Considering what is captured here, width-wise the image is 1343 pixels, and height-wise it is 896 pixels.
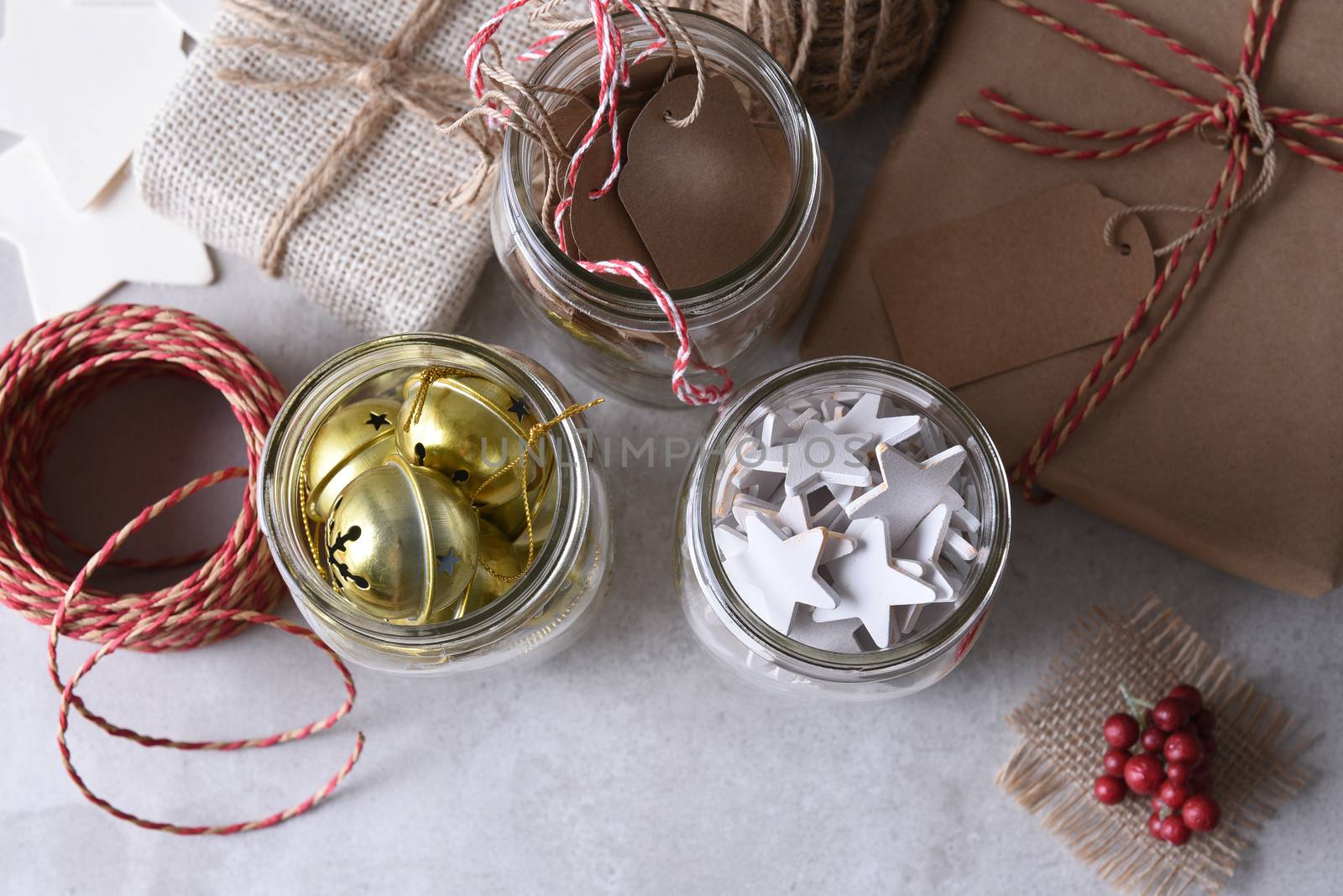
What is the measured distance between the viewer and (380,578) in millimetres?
664

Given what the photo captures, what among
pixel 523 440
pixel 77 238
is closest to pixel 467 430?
pixel 523 440

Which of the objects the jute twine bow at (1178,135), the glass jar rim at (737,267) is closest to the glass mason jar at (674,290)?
the glass jar rim at (737,267)

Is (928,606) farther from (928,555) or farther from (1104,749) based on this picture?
(1104,749)

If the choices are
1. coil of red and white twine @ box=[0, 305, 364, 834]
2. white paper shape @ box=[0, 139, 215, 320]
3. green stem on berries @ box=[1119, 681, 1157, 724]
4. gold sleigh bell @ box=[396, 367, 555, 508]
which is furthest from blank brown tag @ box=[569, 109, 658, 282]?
green stem on berries @ box=[1119, 681, 1157, 724]

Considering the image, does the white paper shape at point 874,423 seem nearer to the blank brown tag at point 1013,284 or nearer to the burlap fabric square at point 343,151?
the blank brown tag at point 1013,284

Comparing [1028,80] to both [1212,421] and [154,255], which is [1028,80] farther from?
[154,255]

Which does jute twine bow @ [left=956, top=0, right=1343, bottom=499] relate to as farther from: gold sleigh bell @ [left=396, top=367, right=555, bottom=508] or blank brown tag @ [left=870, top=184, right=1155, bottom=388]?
gold sleigh bell @ [left=396, top=367, right=555, bottom=508]

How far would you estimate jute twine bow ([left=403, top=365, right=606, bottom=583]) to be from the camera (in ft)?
2.32

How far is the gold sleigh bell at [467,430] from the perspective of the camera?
2.32 ft

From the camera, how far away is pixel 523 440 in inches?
28.1

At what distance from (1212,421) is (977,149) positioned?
0.99 feet

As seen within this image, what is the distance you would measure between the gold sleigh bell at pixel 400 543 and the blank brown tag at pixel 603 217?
0.19 m

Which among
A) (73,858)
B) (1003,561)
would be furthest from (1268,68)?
(73,858)

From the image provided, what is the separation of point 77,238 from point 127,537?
0.31 m
